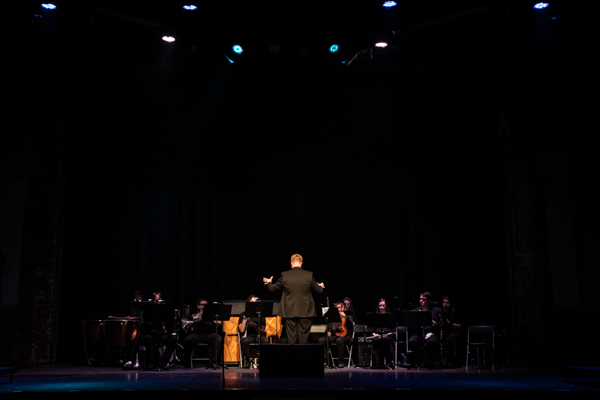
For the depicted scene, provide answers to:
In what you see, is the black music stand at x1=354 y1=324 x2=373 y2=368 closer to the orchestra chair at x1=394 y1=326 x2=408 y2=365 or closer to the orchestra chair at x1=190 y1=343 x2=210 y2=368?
the orchestra chair at x1=394 y1=326 x2=408 y2=365

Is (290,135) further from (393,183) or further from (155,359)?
(155,359)

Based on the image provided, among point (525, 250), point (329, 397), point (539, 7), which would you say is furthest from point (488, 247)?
point (329, 397)

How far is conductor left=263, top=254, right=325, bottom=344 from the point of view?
730cm

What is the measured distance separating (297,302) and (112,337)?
3.95 meters

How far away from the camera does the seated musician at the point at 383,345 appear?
946 cm

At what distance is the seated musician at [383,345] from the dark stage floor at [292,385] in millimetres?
1733

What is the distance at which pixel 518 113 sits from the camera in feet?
35.6

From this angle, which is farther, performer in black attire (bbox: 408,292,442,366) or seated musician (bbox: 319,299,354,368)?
seated musician (bbox: 319,299,354,368)

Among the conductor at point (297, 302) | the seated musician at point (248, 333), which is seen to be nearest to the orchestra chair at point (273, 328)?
the seated musician at point (248, 333)

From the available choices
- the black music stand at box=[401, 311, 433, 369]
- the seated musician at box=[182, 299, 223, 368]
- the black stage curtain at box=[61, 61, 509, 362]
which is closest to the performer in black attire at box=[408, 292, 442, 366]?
the black music stand at box=[401, 311, 433, 369]

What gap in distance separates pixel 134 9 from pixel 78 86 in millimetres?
2431

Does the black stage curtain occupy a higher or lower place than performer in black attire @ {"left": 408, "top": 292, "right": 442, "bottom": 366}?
higher

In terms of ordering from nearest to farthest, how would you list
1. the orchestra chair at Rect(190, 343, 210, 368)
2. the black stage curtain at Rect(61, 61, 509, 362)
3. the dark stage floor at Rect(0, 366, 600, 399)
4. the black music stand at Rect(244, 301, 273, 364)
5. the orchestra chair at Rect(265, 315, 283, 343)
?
the dark stage floor at Rect(0, 366, 600, 399) < the black music stand at Rect(244, 301, 273, 364) < the orchestra chair at Rect(190, 343, 210, 368) < the orchestra chair at Rect(265, 315, 283, 343) < the black stage curtain at Rect(61, 61, 509, 362)

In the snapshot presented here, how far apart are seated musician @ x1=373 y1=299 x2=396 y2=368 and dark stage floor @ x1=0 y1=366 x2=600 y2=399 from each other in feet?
5.69
